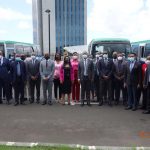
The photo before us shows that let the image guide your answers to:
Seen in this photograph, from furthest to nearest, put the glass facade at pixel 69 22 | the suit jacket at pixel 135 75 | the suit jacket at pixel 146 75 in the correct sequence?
the glass facade at pixel 69 22 < the suit jacket at pixel 135 75 < the suit jacket at pixel 146 75

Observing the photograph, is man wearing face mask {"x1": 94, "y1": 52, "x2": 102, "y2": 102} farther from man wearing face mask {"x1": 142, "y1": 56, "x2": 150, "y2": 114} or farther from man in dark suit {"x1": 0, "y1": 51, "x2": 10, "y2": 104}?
man in dark suit {"x1": 0, "y1": 51, "x2": 10, "y2": 104}

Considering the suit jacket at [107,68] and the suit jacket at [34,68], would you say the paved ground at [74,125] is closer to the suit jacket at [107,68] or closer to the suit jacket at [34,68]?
the suit jacket at [107,68]

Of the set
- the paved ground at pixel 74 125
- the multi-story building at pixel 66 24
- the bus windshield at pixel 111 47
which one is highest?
the multi-story building at pixel 66 24

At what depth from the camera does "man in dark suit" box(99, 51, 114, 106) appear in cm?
1288

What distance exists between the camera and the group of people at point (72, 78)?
12914mm

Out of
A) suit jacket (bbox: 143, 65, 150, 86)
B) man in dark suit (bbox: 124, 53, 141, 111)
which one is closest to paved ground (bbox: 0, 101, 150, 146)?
man in dark suit (bbox: 124, 53, 141, 111)

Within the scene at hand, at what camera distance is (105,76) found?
42.2 feet

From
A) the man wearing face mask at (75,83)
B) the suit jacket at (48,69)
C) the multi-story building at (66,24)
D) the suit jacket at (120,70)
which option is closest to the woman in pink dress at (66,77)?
the man wearing face mask at (75,83)

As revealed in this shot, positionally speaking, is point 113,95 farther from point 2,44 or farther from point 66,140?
point 2,44

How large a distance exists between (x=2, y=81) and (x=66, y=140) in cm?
606

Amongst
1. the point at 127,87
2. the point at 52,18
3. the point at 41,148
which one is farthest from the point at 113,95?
the point at 52,18

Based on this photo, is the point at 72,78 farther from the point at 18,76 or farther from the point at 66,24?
the point at 66,24

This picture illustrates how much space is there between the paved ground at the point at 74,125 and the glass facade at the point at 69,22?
75706 mm

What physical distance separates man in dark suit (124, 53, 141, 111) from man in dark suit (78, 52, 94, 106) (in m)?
1.43
